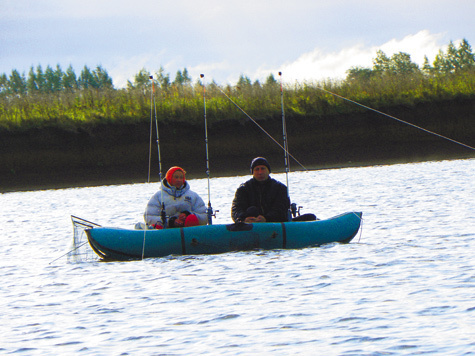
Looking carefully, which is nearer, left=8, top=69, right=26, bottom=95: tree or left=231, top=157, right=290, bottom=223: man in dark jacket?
left=231, top=157, right=290, bottom=223: man in dark jacket

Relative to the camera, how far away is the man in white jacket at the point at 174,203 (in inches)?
426

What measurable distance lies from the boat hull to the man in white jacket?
68cm

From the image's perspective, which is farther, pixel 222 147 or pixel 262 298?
pixel 222 147

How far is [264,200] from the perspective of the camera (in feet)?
35.7

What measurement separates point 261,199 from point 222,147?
70.2 feet

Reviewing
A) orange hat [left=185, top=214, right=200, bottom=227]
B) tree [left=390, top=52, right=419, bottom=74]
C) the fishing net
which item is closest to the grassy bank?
the fishing net

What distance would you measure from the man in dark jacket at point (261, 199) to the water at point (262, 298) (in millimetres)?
956

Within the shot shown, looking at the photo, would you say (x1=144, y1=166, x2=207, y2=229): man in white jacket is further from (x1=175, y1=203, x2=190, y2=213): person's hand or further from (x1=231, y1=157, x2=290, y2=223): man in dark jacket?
(x1=231, y1=157, x2=290, y2=223): man in dark jacket

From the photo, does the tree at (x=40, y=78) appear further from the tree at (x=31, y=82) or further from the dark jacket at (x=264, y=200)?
the dark jacket at (x=264, y=200)

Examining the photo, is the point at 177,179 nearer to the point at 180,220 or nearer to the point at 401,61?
the point at 180,220

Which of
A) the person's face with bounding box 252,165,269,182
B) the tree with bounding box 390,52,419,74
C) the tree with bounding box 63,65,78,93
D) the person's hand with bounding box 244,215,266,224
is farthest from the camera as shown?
the tree with bounding box 63,65,78,93

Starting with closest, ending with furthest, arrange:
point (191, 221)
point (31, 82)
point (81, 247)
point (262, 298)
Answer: point (262, 298)
point (191, 221)
point (81, 247)
point (31, 82)

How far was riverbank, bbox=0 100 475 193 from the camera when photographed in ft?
101

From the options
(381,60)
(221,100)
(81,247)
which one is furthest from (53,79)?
(81,247)
